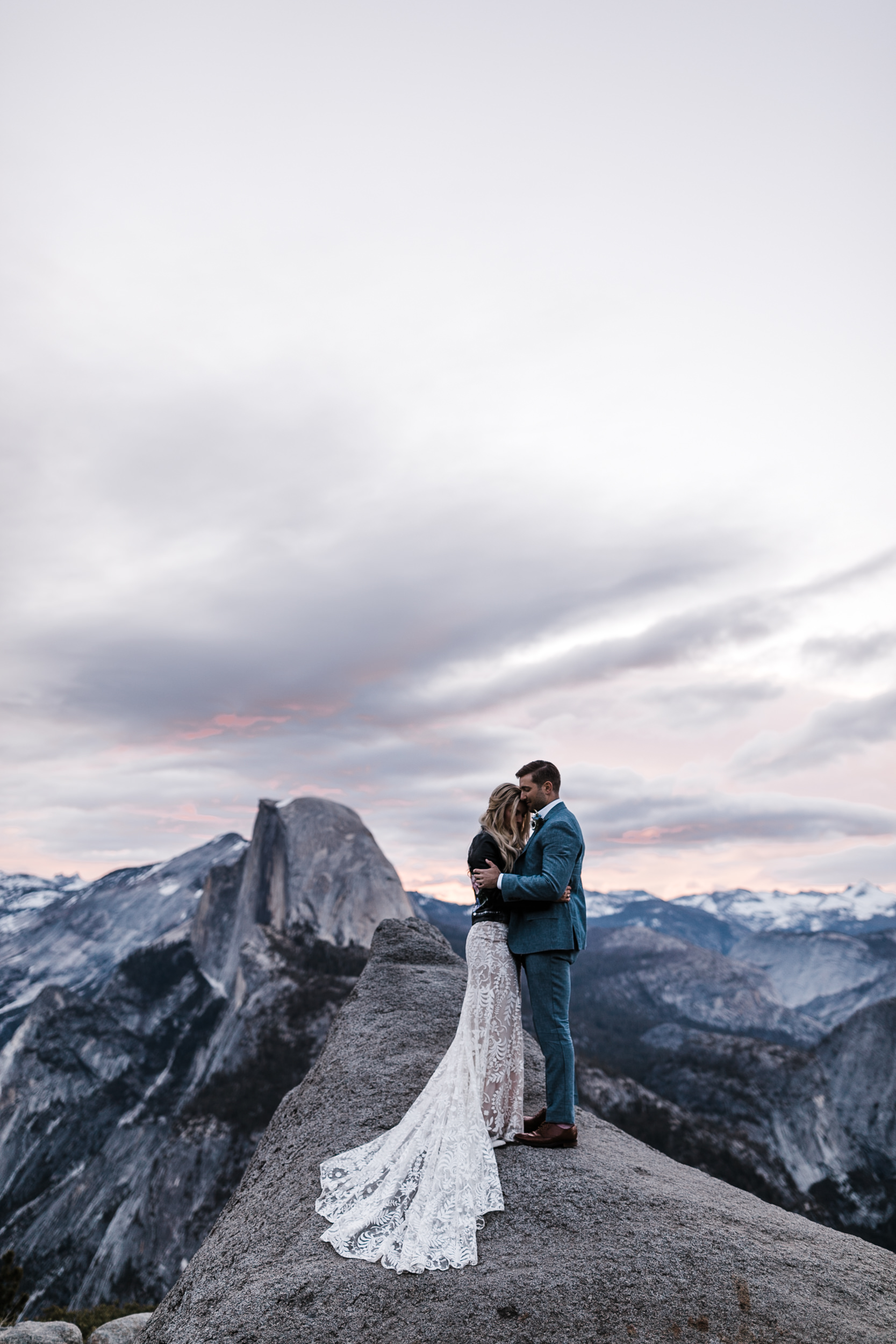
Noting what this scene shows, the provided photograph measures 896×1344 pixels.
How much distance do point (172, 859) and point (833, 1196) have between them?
145557 millimetres

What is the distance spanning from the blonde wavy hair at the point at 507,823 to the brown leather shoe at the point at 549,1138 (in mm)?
2580

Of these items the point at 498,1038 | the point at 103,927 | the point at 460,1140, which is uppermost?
the point at 103,927

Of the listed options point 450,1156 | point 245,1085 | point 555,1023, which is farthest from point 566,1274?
point 245,1085

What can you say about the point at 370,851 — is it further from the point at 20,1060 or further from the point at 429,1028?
the point at 429,1028

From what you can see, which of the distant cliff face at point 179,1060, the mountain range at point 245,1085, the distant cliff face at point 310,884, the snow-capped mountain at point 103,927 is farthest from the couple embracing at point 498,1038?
the snow-capped mountain at point 103,927

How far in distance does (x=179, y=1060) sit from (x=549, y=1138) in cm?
8959

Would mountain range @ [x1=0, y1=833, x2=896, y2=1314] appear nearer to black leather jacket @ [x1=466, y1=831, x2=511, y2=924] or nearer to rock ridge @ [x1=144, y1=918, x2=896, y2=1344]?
rock ridge @ [x1=144, y1=918, x2=896, y2=1344]

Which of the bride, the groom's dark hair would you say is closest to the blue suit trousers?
the bride

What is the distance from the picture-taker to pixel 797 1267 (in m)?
5.86

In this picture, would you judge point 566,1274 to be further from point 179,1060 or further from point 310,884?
point 179,1060

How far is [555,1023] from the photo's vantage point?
7.45 metres

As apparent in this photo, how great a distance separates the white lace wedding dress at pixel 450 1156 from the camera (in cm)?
621

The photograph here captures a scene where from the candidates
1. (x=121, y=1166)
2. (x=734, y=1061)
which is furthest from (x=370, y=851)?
(x=734, y=1061)

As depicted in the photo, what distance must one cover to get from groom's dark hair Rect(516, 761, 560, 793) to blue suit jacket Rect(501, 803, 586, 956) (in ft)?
0.90
